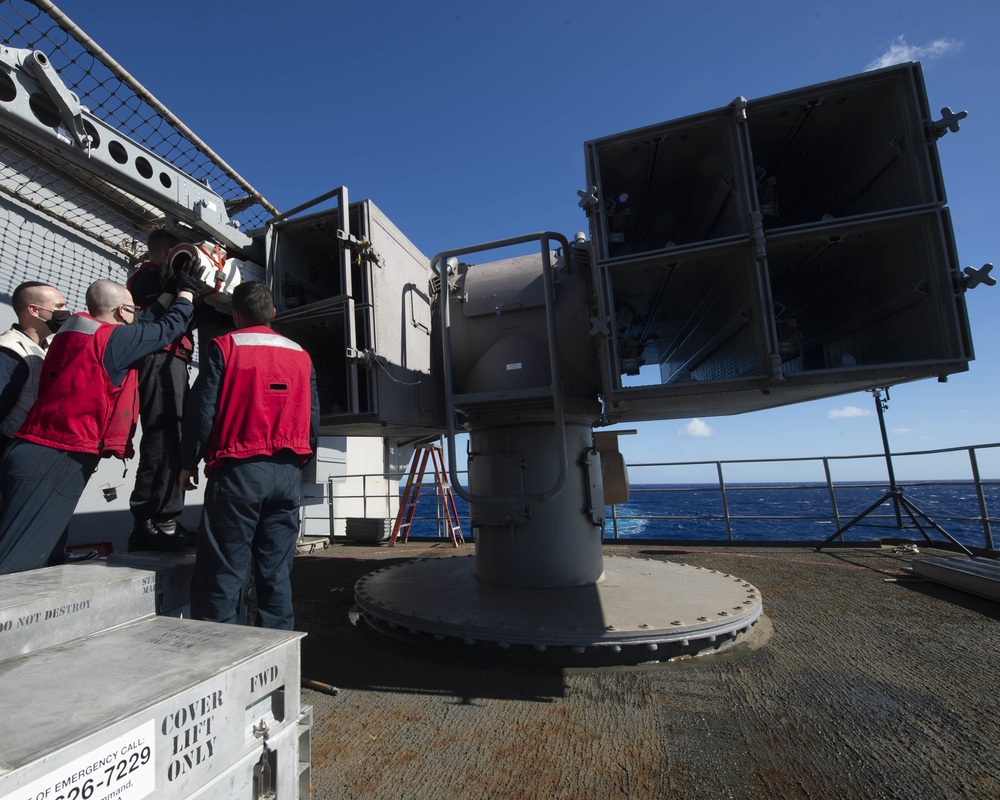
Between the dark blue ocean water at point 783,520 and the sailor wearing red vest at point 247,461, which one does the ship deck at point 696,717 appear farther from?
the dark blue ocean water at point 783,520

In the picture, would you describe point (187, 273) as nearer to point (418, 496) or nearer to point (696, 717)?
point (696, 717)

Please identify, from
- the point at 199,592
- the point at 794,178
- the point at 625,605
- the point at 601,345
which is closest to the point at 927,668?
the point at 625,605

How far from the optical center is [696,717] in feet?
6.53

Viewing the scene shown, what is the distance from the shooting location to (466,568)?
4137 mm

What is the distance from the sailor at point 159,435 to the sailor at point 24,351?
0.41 meters

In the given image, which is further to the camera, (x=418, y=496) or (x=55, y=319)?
(x=418, y=496)

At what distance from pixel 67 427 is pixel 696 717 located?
273cm

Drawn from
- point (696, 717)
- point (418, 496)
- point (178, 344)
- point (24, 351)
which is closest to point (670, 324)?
point (696, 717)

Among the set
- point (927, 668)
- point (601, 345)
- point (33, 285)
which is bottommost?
point (927, 668)

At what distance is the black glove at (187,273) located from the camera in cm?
255

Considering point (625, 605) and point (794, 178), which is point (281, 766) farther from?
point (794, 178)

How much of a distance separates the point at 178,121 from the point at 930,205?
16.4ft

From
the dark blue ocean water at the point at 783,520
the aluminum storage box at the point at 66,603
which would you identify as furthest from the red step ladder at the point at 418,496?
the aluminum storage box at the point at 66,603

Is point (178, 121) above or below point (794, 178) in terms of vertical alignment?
above
